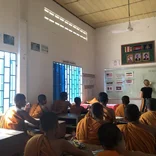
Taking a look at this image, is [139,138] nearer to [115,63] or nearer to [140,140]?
[140,140]

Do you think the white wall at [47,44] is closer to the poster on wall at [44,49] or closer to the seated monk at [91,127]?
the poster on wall at [44,49]

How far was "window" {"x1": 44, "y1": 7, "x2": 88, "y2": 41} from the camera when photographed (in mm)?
5108

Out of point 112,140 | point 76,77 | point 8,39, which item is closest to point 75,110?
point 76,77

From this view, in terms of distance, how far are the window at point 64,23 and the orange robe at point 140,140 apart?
3930mm

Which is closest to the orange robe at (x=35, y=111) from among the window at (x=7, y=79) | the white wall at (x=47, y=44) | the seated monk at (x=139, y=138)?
the white wall at (x=47, y=44)

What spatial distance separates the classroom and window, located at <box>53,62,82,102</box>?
0.03 meters

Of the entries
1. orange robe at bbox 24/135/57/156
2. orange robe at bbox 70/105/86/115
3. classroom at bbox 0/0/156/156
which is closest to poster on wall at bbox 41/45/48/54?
classroom at bbox 0/0/156/156

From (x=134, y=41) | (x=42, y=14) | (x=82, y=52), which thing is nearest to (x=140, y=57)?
(x=134, y=41)

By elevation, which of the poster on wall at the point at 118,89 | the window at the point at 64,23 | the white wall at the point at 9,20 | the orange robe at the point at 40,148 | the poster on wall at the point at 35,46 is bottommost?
the orange robe at the point at 40,148

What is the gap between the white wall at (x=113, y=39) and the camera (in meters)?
6.65

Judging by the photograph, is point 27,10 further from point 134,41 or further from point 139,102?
point 139,102

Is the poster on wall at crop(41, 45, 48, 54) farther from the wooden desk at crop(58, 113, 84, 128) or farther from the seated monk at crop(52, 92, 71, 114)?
the wooden desk at crop(58, 113, 84, 128)

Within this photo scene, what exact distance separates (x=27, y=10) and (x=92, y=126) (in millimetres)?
3176

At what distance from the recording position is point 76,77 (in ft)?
20.6
